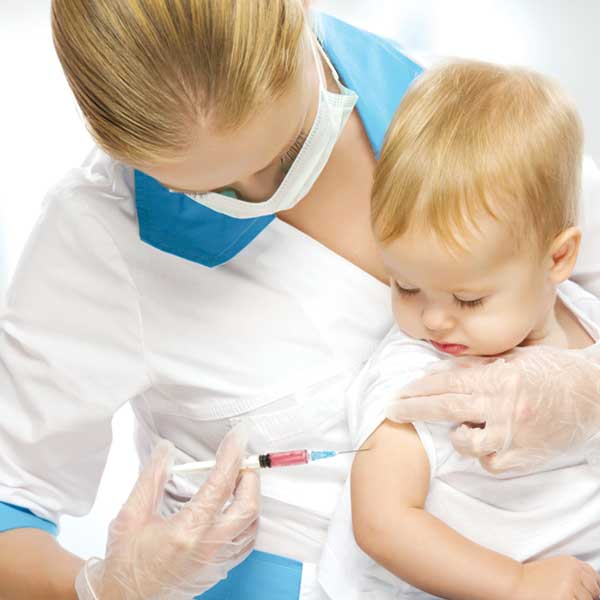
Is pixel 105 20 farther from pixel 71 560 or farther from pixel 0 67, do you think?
pixel 0 67

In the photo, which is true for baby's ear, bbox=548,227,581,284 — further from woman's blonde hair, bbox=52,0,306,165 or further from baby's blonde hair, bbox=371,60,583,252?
woman's blonde hair, bbox=52,0,306,165

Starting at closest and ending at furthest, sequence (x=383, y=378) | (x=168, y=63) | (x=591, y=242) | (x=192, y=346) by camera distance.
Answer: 1. (x=168, y=63)
2. (x=383, y=378)
3. (x=192, y=346)
4. (x=591, y=242)

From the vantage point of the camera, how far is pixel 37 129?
10.8 ft

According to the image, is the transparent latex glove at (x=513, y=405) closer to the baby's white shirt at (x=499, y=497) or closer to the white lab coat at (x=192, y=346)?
the baby's white shirt at (x=499, y=497)

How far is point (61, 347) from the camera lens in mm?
1603

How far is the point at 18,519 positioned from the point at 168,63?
80cm

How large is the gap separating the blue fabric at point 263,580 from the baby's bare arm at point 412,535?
216 millimetres

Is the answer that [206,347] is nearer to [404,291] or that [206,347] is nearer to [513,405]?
[404,291]

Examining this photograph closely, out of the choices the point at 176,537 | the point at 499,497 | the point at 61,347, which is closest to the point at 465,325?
the point at 499,497

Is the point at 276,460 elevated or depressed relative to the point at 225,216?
depressed

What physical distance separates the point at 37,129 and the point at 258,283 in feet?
6.24

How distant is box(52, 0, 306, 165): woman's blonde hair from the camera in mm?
1160

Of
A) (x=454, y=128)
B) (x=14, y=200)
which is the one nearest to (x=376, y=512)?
(x=454, y=128)

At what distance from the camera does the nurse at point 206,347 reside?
147cm
